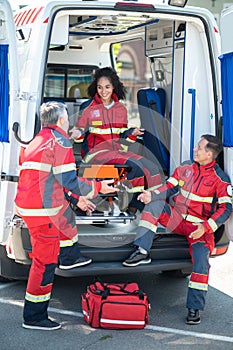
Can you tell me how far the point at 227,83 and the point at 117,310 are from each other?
1.91 metres

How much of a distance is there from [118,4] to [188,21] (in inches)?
26.8

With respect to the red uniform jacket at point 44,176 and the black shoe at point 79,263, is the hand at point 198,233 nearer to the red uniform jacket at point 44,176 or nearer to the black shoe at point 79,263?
the black shoe at point 79,263

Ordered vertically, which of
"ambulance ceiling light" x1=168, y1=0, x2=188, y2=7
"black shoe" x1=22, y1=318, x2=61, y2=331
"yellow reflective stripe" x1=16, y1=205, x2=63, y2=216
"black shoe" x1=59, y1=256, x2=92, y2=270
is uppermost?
"ambulance ceiling light" x1=168, y1=0, x2=188, y2=7

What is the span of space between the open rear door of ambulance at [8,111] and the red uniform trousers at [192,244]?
3.42 feet

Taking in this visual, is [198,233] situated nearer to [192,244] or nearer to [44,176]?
[192,244]

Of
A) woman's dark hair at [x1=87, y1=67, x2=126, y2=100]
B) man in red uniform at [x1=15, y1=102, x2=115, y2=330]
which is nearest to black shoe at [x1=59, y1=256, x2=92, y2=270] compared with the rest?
man in red uniform at [x1=15, y1=102, x2=115, y2=330]

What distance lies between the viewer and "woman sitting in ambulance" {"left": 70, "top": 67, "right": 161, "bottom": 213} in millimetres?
5883

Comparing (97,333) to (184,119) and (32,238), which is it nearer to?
(32,238)

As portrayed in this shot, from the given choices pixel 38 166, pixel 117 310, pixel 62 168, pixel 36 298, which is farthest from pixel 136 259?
pixel 38 166

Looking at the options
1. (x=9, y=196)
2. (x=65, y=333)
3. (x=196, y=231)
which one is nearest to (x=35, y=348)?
(x=65, y=333)

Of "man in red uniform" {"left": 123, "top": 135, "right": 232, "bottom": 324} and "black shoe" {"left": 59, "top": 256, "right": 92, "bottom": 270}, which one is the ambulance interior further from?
"black shoe" {"left": 59, "top": 256, "right": 92, "bottom": 270}

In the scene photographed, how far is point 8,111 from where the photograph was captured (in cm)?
513

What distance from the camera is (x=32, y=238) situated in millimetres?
4934

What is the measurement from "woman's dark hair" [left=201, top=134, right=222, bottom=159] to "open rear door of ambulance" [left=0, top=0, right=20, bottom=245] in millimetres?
1516
